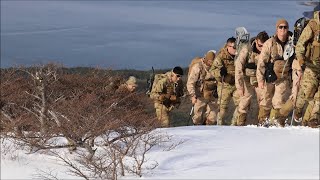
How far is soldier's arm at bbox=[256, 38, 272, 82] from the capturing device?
896cm

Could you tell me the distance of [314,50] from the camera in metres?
8.27

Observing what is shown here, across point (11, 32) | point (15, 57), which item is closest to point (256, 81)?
point (15, 57)

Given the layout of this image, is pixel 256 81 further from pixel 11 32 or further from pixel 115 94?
pixel 11 32

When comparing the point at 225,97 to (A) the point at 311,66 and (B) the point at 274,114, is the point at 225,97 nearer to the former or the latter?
(B) the point at 274,114

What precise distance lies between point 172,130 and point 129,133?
855 millimetres

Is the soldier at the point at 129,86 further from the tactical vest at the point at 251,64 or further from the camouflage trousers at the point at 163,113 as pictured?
the tactical vest at the point at 251,64

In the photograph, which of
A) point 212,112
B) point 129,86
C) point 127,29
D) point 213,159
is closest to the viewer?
point 213,159

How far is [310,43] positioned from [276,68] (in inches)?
33.2

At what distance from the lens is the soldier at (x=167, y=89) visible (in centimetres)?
1041

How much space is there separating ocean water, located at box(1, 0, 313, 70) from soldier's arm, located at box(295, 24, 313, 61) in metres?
22.7

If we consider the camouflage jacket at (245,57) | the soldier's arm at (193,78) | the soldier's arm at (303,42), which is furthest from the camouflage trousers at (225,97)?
the soldier's arm at (303,42)

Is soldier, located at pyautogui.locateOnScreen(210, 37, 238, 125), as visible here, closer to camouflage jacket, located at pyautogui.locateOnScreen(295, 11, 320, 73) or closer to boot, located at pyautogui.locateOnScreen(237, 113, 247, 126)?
boot, located at pyautogui.locateOnScreen(237, 113, 247, 126)

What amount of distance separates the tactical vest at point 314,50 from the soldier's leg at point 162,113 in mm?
3179

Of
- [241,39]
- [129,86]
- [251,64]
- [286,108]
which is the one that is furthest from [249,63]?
[129,86]
